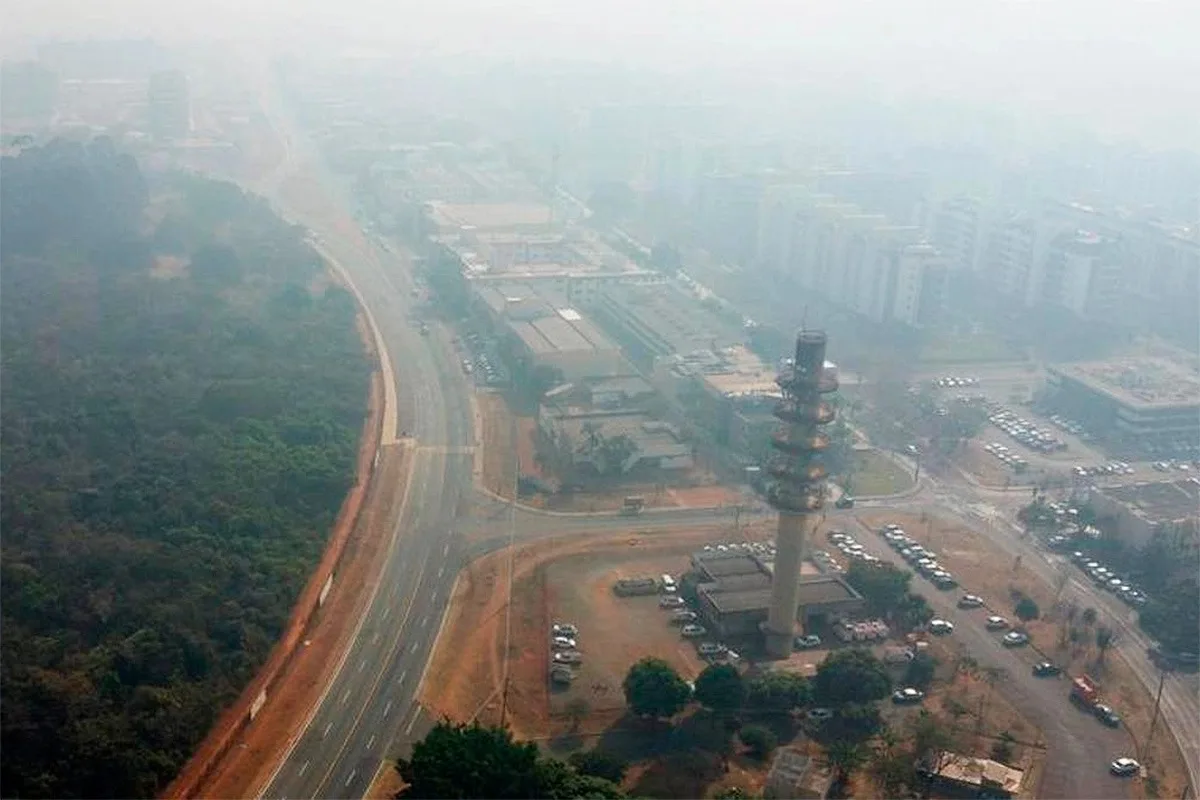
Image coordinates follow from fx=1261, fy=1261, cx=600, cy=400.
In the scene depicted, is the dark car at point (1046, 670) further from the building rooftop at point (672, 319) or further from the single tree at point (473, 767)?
the building rooftop at point (672, 319)

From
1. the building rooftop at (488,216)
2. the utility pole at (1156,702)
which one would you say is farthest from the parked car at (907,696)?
the building rooftop at (488,216)

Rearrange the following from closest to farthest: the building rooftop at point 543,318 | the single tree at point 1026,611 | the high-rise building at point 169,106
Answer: the single tree at point 1026,611 < the building rooftop at point 543,318 < the high-rise building at point 169,106

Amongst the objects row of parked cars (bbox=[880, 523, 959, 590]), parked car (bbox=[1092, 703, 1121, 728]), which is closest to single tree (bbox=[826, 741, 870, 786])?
parked car (bbox=[1092, 703, 1121, 728])

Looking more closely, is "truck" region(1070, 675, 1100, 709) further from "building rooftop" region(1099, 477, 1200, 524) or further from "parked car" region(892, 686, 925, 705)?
"building rooftop" region(1099, 477, 1200, 524)

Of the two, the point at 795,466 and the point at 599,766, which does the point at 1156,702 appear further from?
the point at 599,766

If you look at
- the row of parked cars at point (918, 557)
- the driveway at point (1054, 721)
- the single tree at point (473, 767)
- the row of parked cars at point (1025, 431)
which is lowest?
the driveway at point (1054, 721)

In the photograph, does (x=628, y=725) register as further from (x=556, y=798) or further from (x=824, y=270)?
(x=824, y=270)

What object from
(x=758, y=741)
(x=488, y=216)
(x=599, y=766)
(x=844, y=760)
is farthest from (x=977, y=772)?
(x=488, y=216)
